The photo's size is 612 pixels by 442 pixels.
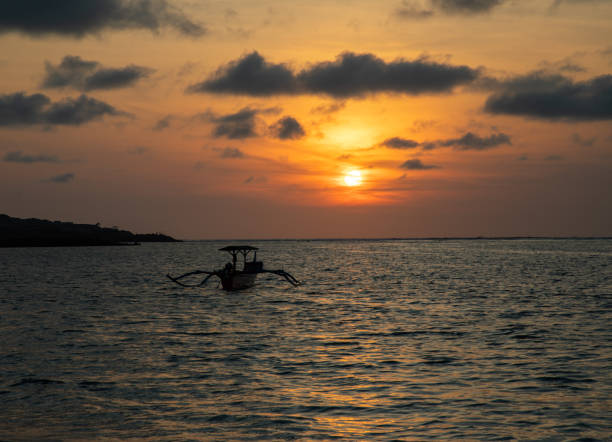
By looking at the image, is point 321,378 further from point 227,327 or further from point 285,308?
point 285,308

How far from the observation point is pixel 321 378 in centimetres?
2123

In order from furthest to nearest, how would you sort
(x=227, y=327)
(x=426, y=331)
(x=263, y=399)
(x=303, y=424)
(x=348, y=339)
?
(x=227, y=327)
(x=426, y=331)
(x=348, y=339)
(x=263, y=399)
(x=303, y=424)

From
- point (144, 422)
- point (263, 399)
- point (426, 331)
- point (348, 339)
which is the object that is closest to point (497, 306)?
point (426, 331)

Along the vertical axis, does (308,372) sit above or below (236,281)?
below

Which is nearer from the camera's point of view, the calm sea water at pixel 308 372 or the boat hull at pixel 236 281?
the calm sea water at pixel 308 372

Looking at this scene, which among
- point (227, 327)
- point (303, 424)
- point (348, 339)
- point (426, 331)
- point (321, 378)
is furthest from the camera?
point (227, 327)

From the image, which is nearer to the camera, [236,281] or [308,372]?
[308,372]

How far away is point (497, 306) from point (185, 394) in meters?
32.8

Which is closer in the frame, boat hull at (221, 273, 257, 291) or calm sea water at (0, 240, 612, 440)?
calm sea water at (0, 240, 612, 440)

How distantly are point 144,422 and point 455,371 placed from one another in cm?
1170

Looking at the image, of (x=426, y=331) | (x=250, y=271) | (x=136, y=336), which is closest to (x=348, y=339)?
(x=426, y=331)

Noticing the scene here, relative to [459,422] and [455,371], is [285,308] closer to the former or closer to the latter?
[455,371]

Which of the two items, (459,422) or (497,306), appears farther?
(497,306)

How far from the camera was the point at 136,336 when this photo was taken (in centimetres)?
3170
